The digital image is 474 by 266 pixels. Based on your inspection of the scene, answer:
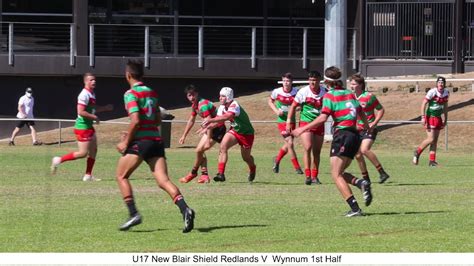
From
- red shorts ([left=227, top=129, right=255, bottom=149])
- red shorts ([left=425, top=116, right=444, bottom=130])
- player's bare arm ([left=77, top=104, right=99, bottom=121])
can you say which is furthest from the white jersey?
red shorts ([left=227, top=129, right=255, bottom=149])

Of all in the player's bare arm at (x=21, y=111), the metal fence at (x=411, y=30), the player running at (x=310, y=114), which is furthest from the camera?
the metal fence at (x=411, y=30)

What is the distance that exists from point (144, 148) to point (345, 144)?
9.13 ft

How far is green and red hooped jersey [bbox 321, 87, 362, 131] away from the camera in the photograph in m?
14.6

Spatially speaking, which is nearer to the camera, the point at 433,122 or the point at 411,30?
the point at 433,122

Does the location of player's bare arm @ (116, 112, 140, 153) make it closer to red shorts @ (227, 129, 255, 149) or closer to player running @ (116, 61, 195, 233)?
player running @ (116, 61, 195, 233)

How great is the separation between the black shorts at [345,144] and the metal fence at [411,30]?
78.2 feet

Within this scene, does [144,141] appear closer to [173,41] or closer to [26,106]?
[26,106]

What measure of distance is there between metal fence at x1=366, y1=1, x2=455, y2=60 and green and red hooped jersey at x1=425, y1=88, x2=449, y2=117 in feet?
41.5

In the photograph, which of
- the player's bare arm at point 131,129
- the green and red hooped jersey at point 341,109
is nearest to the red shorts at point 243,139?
the green and red hooped jersey at point 341,109

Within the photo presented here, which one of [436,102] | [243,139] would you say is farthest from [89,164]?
[436,102]

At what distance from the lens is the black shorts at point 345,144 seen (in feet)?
47.3

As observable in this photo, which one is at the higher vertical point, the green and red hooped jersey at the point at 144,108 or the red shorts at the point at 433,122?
the green and red hooped jersey at the point at 144,108

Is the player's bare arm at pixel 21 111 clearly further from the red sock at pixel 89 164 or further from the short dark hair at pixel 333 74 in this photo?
the short dark hair at pixel 333 74

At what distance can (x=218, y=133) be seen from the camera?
20797 millimetres
